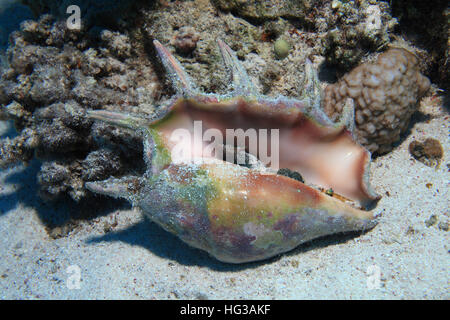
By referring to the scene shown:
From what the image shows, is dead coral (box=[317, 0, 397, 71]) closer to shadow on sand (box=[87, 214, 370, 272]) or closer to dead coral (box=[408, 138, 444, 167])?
dead coral (box=[408, 138, 444, 167])

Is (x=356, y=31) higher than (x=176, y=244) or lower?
higher

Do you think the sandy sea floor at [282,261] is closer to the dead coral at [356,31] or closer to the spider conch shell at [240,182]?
the spider conch shell at [240,182]

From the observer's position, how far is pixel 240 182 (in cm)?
197

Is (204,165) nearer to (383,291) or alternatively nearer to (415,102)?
(383,291)

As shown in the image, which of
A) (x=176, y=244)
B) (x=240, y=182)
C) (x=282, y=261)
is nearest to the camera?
(x=240, y=182)

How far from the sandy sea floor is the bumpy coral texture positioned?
1.36 feet

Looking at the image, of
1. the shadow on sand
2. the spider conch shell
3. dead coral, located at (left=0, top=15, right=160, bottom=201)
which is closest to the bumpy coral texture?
the spider conch shell

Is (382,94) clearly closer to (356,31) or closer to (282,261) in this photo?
(356,31)

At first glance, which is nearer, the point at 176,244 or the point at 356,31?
the point at 356,31

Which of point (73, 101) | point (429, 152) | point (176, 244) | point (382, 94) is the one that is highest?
point (382, 94)

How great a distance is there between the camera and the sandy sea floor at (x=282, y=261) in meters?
2.05

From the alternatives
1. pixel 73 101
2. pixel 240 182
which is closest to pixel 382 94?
pixel 240 182

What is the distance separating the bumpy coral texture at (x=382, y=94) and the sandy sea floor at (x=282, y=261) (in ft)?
1.36

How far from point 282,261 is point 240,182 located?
2.72 ft
